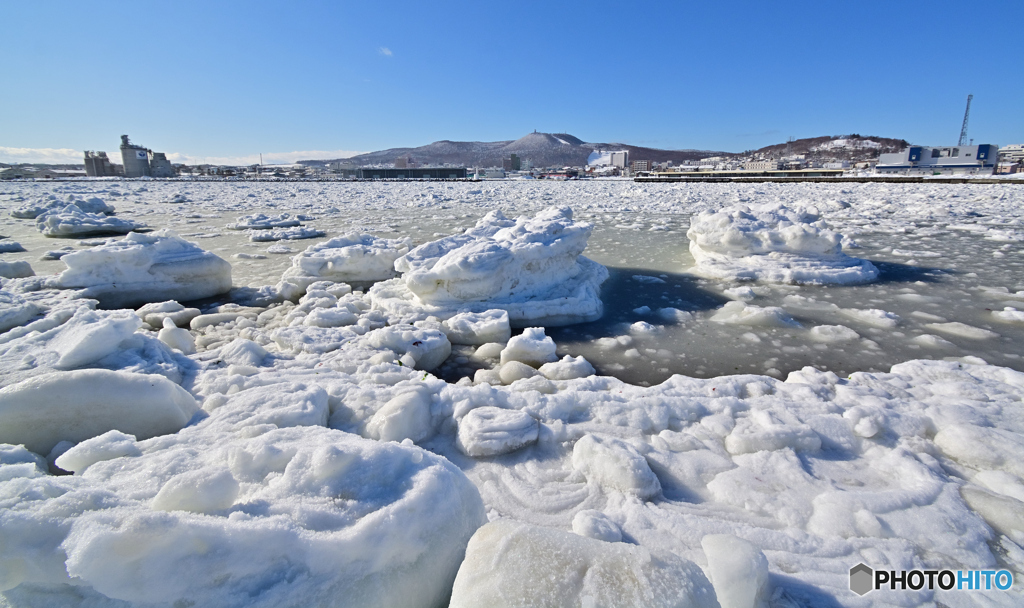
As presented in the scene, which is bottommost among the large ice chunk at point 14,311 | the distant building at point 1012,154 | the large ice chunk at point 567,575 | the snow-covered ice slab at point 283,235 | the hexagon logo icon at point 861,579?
the hexagon logo icon at point 861,579

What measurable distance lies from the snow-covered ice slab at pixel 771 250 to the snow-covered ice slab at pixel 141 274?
636 centimetres

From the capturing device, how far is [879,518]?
1.77 m

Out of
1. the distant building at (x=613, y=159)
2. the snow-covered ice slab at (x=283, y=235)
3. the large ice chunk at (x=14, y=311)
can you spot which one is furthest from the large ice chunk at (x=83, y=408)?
the distant building at (x=613, y=159)

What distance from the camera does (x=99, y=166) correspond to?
55.9 metres

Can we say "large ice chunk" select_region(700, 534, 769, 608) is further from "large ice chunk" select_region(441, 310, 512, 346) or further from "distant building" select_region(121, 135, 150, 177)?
"distant building" select_region(121, 135, 150, 177)

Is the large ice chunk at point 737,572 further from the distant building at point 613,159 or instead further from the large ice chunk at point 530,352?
the distant building at point 613,159

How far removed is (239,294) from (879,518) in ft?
19.8

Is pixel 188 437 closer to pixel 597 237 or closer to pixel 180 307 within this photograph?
pixel 180 307

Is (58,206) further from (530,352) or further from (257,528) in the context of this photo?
(257,528)

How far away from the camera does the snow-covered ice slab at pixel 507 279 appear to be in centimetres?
461

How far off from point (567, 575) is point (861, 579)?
1.13m

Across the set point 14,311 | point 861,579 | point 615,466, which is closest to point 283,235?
point 14,311

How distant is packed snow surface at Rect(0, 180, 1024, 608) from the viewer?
1.14 m

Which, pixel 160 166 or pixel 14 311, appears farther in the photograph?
pixel 160 166
